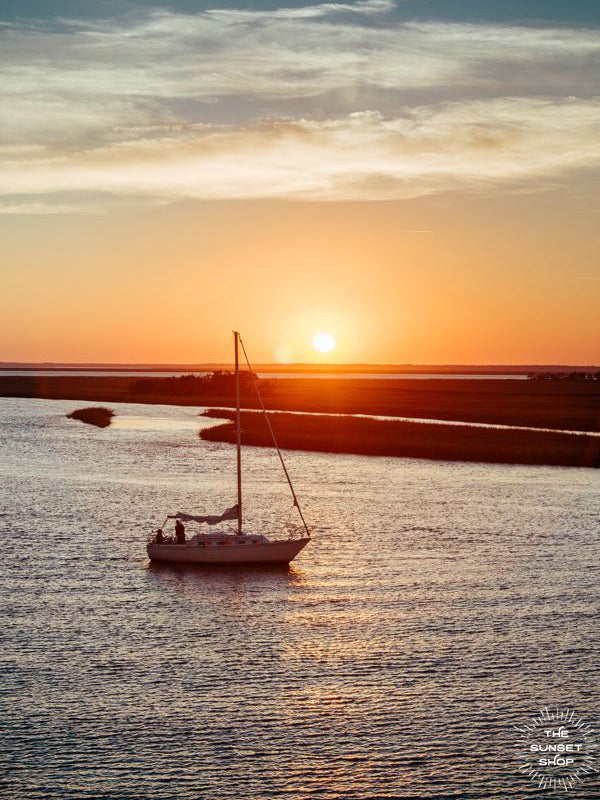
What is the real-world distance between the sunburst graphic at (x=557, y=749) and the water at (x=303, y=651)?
524 millimetres

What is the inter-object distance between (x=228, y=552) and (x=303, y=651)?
1599 centimetres

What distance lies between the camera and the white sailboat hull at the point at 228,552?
168ft

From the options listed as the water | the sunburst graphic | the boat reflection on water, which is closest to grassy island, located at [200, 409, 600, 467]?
the water

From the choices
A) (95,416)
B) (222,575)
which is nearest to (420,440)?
(222,575)

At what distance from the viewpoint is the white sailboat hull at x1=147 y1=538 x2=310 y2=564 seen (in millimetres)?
51219

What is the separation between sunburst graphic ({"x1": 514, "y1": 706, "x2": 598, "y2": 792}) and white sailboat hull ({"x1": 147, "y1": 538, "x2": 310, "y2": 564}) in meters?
22.2

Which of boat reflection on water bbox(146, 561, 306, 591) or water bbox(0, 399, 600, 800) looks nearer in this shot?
water bbox(0, 399, 600, 800)

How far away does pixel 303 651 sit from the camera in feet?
119

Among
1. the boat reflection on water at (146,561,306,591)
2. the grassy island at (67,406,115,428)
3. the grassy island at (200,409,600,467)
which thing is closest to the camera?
the boat reflection on water at (146,561,306,591)

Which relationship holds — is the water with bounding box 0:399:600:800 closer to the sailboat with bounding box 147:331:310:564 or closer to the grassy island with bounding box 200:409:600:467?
the sailboat with bounding box 147:331:310:564

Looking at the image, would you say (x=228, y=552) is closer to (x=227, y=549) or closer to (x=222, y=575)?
(x=227, y=549)

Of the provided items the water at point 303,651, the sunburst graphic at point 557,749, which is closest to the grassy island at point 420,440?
the water at point 303,651

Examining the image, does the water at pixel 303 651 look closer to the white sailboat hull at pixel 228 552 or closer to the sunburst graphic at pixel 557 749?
the sunburst graphic at pixel 557 749

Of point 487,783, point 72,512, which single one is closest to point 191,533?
point 72,512
